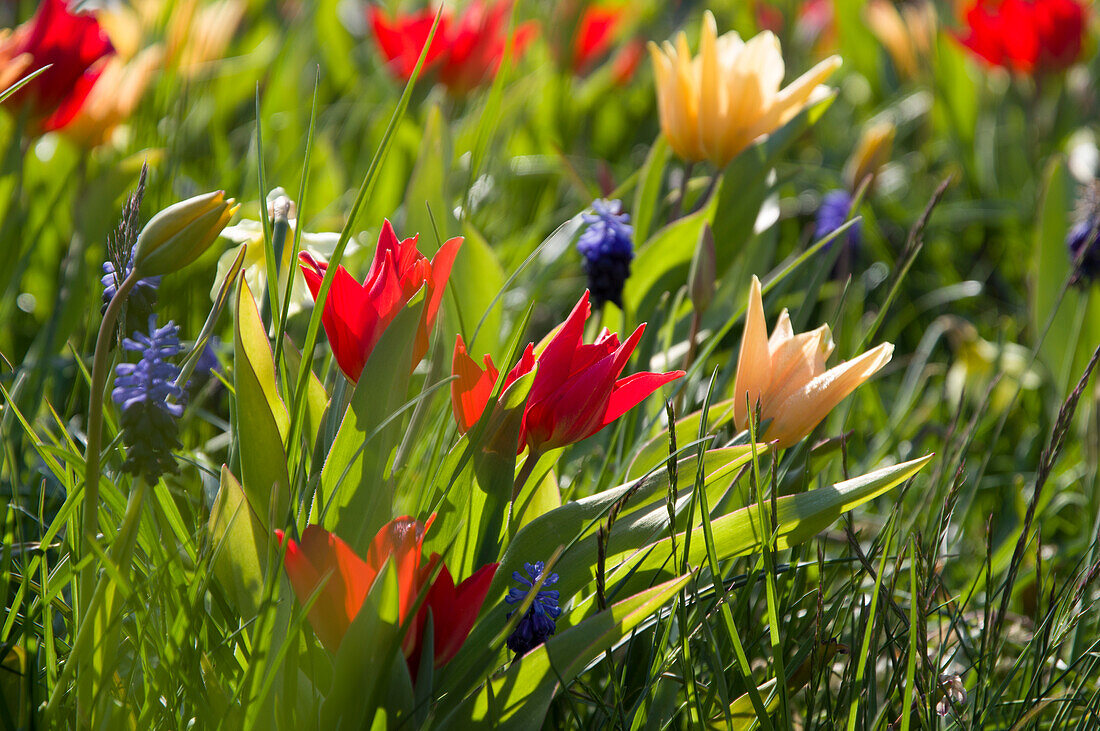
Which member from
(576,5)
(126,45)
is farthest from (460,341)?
(576,5)

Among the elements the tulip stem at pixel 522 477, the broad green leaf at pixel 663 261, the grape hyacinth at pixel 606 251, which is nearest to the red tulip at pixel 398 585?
the tulip stem at pixel 522 477

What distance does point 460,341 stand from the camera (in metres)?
0.56

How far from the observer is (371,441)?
58 centimetres

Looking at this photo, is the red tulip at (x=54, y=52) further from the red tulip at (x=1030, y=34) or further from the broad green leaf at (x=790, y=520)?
the red tulip at (x=1030, y=34)

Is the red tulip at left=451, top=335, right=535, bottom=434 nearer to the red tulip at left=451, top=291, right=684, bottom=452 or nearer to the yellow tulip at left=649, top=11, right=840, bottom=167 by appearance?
the red tulip at left=451, top=291, right=684, bottom=452

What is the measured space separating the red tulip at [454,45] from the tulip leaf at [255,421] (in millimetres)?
1036

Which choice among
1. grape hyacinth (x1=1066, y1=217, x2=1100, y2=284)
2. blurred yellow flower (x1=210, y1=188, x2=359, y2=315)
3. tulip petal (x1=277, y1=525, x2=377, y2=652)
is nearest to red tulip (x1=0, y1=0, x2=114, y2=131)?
blurred yellow flower (x1=210, y1=188, x2=359, y2=315)

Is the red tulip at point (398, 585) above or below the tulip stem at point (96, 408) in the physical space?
below

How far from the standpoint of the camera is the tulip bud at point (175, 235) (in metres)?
0.46

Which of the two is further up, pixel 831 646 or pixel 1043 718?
pixel 831 646

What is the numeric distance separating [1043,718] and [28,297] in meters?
1.34

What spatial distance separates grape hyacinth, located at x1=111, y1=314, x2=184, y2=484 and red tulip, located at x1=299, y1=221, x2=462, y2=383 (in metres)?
0.15

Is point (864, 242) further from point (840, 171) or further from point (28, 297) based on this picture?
point (28, 297)

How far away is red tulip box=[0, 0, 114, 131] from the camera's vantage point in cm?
102
